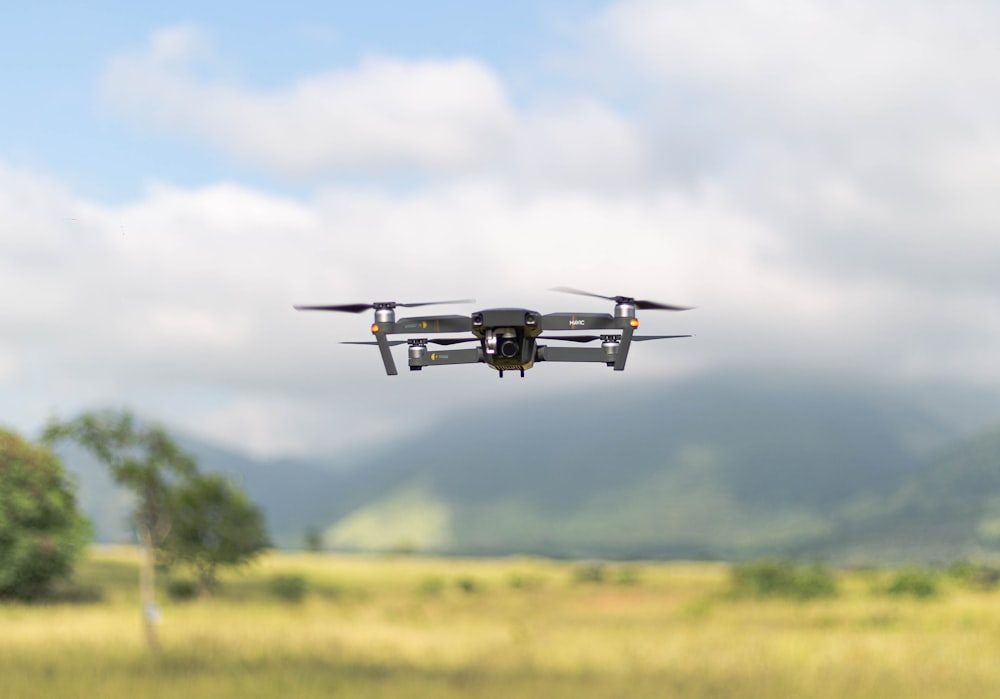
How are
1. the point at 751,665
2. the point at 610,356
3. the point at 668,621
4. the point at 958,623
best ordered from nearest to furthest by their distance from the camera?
the point at 610,356 → the point at 751,665 → the point at 958,623 → the point at 668,621

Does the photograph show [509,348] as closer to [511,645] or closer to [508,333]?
[508,333]

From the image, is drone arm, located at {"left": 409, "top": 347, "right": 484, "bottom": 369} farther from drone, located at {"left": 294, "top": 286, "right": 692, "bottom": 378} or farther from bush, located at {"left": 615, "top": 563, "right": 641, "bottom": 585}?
bush, located at {"left": 615, "top": 563, "right": 641, "bottom": 585}

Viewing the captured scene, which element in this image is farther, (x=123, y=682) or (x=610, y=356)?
(x=123, y=682)

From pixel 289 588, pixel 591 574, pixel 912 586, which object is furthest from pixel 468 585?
pixel 912 586

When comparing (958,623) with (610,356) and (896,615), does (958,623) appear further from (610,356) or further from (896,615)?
(610,356)

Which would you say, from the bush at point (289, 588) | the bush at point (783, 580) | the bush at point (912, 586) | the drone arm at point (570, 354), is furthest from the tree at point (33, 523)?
the drone arm at point (570, 354)

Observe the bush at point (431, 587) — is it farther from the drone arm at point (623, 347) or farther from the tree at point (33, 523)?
the drone arm at point (623, 347)

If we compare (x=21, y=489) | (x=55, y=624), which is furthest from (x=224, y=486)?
(x=55, y=624)
